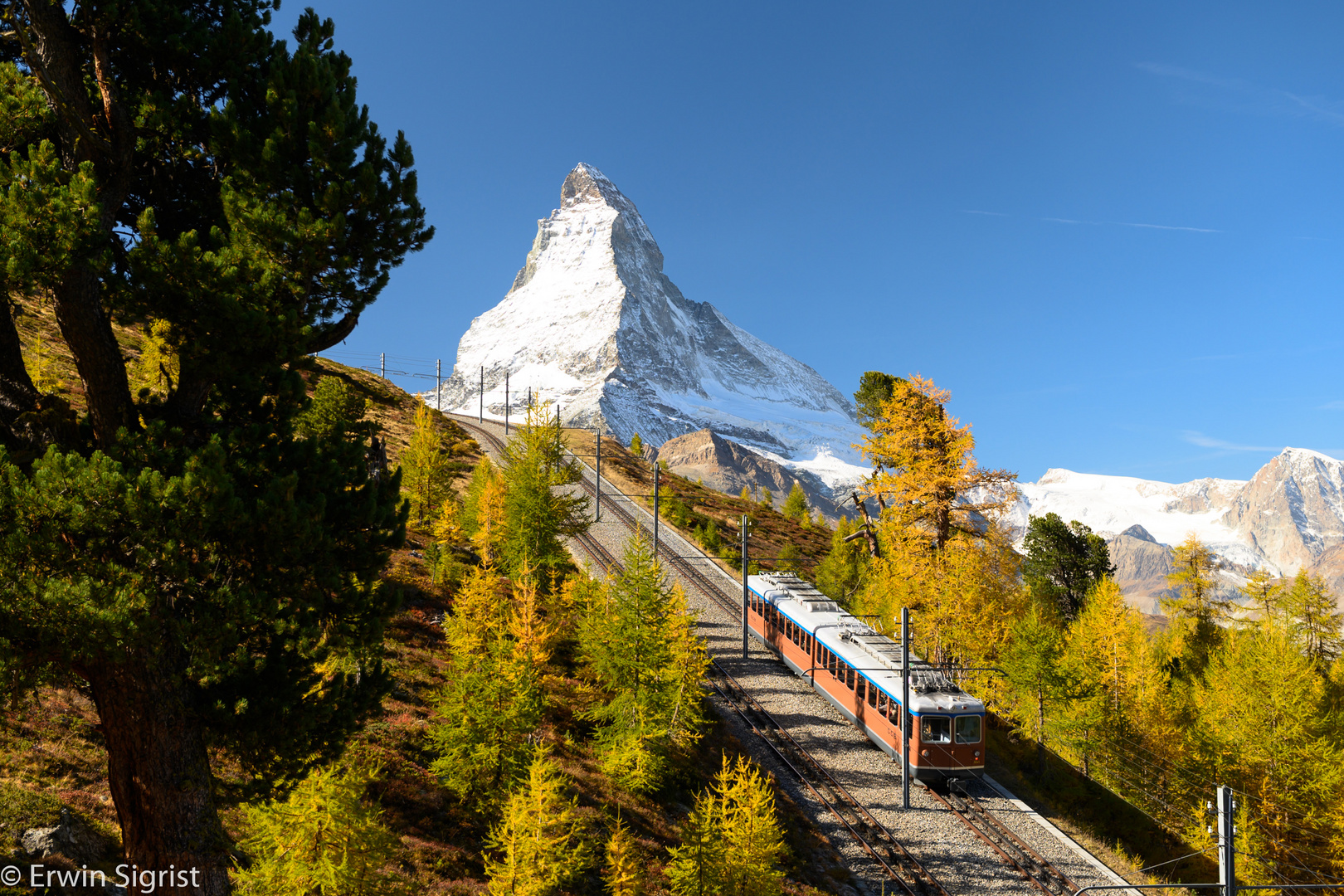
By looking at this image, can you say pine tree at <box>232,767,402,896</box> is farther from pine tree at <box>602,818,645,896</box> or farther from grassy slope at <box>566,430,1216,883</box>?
grassy slope at <box>566,430,1216,883</box>

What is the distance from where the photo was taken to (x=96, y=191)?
7.82 m

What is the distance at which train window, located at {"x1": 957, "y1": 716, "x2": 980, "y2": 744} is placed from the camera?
2152cm

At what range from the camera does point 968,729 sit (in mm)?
21641

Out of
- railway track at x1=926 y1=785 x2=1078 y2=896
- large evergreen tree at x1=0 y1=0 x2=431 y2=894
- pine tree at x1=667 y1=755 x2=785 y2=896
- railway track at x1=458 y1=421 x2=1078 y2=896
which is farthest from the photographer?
railway track at x1=458 y1=421 x2=1078 y2=896

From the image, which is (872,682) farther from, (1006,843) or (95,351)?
(95,351)

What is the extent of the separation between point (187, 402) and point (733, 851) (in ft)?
44.5

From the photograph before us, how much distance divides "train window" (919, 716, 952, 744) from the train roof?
40 cm

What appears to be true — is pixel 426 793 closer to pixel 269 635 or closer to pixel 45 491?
pixel 269 635

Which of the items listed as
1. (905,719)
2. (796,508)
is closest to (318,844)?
(905,719)

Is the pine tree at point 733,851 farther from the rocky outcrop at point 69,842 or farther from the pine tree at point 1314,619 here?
the pine tree at point 1314,619

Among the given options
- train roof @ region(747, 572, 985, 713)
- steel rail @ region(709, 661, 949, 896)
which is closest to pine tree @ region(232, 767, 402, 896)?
steel rail @ region(709, 661, 949, 896)

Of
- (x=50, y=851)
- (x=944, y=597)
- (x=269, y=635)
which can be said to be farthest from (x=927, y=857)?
(x=50, y=851)

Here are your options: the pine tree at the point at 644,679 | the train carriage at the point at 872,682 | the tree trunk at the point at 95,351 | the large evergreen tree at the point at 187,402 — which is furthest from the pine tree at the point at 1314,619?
the tree trunk at the point at 95,351

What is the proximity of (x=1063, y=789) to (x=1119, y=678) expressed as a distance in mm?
6143
